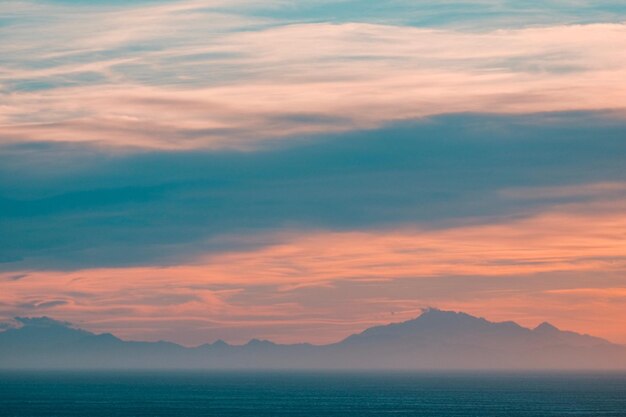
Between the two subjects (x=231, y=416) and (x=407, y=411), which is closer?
(x=231, y=416)

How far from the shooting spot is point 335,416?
185500 mm

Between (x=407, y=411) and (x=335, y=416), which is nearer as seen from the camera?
(x=335, y=416)

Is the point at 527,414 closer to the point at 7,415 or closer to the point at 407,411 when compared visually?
the point at 407,411

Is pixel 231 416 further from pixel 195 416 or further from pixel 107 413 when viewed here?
pixel 107 413

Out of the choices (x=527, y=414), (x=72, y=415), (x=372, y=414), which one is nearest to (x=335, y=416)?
(x=372, y=414)

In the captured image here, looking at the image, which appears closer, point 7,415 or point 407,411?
point 7,415

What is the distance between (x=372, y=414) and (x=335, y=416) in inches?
339

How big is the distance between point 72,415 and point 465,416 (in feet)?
230

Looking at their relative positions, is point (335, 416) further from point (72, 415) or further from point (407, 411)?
point (72, 415)

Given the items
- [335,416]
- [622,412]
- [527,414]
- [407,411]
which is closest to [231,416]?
[335,416]

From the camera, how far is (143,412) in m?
194

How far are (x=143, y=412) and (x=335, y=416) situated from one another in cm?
3637

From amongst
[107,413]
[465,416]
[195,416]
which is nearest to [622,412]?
[465,416]

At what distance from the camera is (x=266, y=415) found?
186 meters
